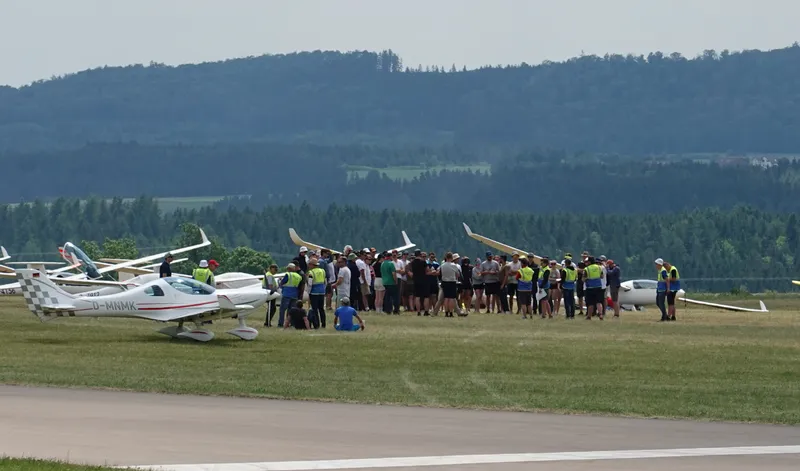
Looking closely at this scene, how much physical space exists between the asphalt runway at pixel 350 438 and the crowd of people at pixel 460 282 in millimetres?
16902

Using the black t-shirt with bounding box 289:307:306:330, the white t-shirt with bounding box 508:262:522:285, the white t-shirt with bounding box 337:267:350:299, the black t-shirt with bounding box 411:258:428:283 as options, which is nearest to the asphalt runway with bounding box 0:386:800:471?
the black t-shirt with bounding box 289:307:306:330

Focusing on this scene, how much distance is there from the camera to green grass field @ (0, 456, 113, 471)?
14.4 m

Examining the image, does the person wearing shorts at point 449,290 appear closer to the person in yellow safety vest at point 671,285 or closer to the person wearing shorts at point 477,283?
the person wearing shorts at point 477,283

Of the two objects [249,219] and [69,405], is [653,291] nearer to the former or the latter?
[69,405]

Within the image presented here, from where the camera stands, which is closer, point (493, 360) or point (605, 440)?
point (605, 440)

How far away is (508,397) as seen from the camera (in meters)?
21.2

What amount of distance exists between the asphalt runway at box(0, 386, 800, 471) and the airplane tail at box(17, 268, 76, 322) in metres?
9.62

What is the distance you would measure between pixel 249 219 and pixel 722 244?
192 ft

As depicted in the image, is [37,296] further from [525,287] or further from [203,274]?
[525,287]

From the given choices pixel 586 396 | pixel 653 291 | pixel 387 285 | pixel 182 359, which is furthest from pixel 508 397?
pixel 653 291

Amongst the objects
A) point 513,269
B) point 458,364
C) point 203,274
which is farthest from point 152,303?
point 513,269

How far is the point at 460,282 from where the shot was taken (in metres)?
41.2

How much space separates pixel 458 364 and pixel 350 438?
875 cm

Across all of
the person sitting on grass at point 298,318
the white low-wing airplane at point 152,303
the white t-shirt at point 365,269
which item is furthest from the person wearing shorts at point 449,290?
the white low-wing airplane at point 152,303
